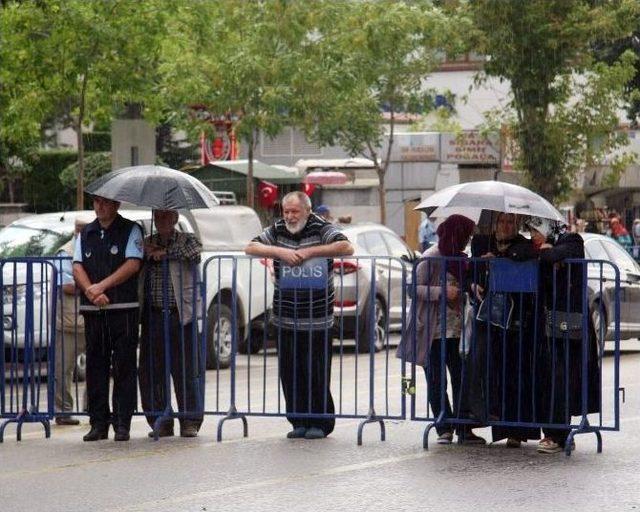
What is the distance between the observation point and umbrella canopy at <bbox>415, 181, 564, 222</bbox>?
10.9m

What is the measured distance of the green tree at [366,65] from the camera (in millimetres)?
32062

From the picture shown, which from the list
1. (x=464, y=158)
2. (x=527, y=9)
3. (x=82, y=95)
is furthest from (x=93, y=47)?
(x=464, y=158)

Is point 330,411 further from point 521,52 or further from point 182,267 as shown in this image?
point 521,52

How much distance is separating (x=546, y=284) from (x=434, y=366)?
1.02 meters

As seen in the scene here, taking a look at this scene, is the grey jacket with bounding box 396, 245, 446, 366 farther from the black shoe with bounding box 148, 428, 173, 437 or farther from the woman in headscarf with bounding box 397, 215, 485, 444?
the black shoe with bounding box 148, 428, 173, 437

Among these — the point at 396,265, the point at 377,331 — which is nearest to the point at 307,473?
the point at 377,331

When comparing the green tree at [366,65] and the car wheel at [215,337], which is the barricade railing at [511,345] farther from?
the green tree at [366,65]

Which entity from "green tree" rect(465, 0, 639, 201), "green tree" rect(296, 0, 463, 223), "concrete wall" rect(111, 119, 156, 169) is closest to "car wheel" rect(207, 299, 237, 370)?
"concrete wall" rect(111, 119, 156, 169)

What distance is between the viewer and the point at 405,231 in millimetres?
43875

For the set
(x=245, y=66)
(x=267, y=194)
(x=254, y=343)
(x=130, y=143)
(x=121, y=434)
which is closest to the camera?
(x=121, y=434)

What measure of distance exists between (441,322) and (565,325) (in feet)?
2.88

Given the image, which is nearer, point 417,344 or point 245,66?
point 417,344

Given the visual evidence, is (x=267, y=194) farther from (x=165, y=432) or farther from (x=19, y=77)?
(x=165, y=432)

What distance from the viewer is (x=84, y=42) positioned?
24.1m
